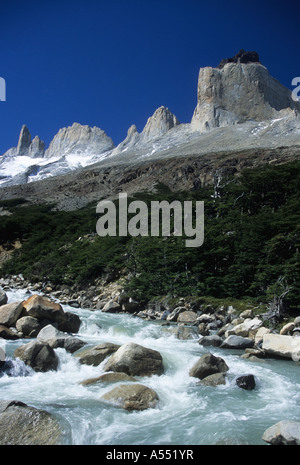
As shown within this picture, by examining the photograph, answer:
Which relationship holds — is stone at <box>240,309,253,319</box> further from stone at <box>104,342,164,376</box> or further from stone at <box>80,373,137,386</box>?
stone at <box>80,373,137,386</box>

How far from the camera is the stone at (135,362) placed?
9.14 meters

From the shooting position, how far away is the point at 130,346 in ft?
31.2

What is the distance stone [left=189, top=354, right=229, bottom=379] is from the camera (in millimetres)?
9227

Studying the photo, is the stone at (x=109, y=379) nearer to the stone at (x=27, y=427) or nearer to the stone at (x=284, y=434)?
the stone at (x=27, y=427)

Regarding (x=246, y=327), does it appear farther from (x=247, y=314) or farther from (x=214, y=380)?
(x=214, y=380)

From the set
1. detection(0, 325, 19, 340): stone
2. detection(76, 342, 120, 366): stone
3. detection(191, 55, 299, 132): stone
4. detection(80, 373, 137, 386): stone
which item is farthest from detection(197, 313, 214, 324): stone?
detection(191, 55, 299, 132): stone

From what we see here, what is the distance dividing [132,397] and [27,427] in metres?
2.50

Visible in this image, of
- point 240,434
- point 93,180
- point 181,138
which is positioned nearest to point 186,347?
point 240,434

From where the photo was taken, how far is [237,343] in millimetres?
12258

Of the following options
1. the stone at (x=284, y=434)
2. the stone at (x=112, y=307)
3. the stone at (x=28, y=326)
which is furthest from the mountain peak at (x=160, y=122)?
the stone at (x=284, y=434)

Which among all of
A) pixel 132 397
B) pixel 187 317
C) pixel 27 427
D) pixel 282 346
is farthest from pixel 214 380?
pixel 187 317

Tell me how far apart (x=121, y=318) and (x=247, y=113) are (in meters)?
133

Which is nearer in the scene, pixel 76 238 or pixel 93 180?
pixel 76 238
